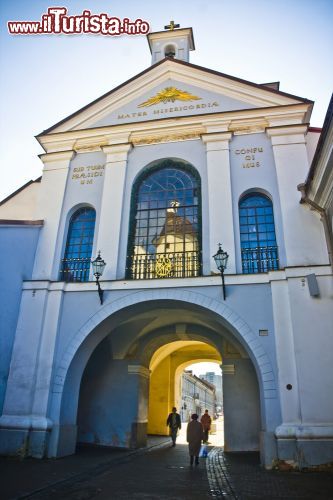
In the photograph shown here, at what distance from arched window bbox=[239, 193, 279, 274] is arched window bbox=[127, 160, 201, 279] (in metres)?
1.29

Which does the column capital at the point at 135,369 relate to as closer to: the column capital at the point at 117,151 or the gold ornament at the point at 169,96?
the column capital at the point at 117,151

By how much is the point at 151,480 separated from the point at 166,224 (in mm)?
6893

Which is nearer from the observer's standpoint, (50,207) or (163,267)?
(163,267)

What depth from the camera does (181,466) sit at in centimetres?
926

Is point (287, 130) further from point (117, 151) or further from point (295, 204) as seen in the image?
point (117, 151)

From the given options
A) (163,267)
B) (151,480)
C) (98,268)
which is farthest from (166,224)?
(151,480)

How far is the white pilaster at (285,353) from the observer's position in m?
8.65

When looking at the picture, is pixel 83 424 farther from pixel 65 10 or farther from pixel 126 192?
pixel 65 10

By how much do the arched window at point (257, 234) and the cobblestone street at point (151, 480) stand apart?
4.81m

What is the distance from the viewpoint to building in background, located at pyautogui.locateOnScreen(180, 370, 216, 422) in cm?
3956

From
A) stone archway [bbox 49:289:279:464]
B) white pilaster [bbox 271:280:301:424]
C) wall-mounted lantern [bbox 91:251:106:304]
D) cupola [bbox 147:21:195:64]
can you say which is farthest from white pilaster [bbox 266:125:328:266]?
cupola [bbox 147:21:195:64]

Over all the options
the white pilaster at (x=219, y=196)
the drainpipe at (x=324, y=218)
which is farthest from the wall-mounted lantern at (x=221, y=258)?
the drainpipe at (x=324, y=218)

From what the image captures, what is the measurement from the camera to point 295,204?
10617 mm

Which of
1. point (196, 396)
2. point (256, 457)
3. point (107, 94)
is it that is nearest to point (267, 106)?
point (107, 94)
